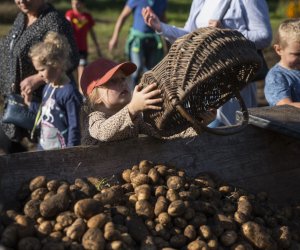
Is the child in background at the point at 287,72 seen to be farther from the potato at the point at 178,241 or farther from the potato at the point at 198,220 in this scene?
the potato at the point at 178,241

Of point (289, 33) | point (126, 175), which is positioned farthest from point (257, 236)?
point (289, 33)

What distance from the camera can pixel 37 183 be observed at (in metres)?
3.47

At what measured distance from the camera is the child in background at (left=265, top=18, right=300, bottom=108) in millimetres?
4789

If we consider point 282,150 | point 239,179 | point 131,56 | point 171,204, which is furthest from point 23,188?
point 131,56

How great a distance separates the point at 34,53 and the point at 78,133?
622 millimetres

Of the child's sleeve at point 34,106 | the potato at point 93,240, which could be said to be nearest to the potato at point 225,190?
the potato at point 93,240

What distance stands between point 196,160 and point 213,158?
11 centimetres

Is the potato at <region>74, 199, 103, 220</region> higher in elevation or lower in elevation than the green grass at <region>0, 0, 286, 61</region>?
higher

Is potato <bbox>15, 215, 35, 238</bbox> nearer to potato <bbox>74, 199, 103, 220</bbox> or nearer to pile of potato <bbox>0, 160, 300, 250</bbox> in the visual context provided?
pile of potato <bbox>0, 160, 300, 250</bbox>

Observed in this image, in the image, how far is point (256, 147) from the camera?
434 cm

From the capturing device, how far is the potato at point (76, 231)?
10.2ft

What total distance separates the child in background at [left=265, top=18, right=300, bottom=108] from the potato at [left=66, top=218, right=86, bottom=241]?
2.06 meters

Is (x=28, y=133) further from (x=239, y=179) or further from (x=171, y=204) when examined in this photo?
(x=171, y=204)

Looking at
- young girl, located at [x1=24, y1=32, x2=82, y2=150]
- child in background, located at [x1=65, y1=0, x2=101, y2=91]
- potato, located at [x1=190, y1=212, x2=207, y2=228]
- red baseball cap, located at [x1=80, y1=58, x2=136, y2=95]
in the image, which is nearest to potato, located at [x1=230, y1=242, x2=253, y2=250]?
potato, located at [x1=190, y1=212, x2=207, y2=228]
